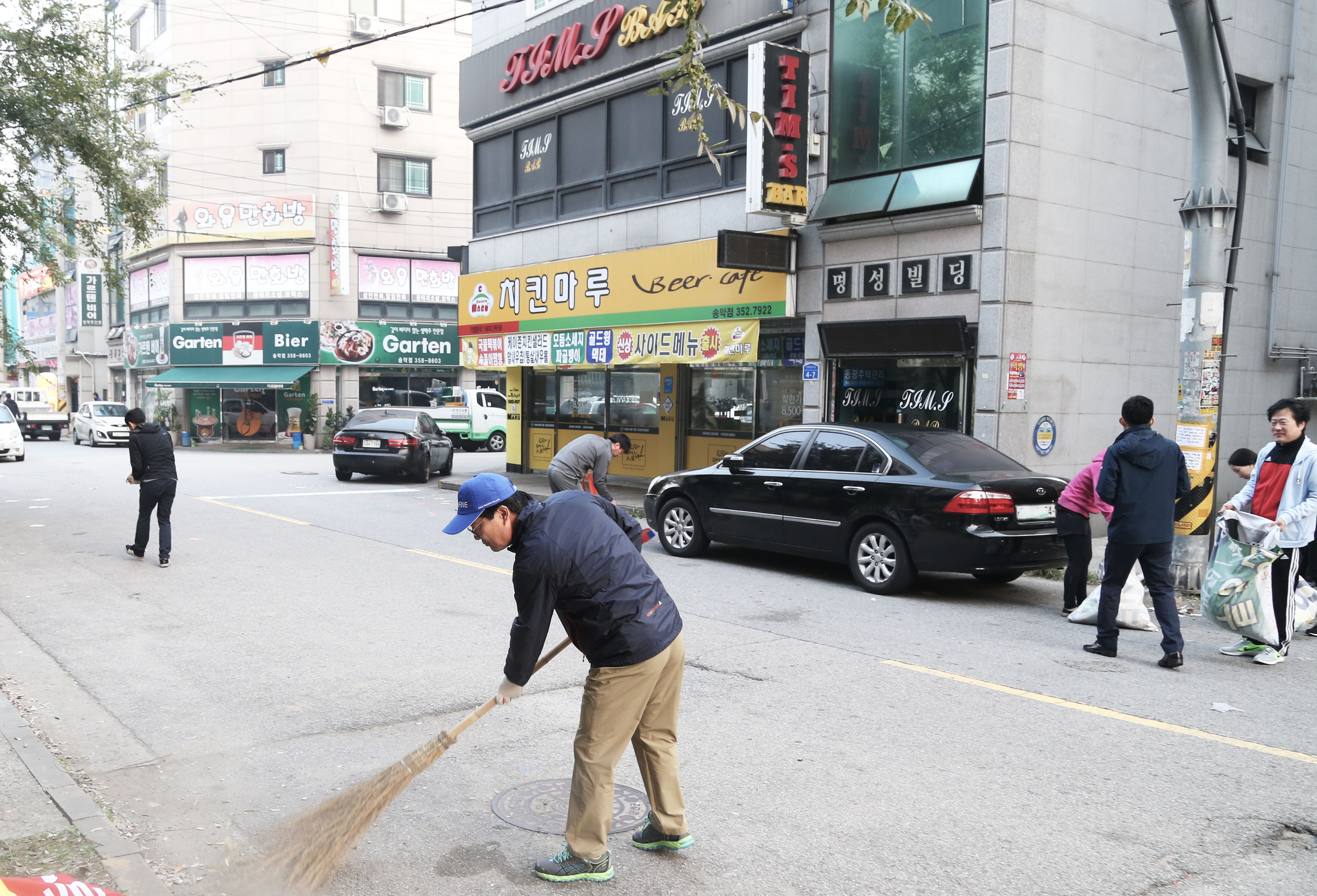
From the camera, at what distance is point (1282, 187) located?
15438 millimetres

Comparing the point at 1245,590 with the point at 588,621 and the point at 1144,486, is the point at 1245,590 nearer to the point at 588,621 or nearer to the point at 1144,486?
the point at 1144,486

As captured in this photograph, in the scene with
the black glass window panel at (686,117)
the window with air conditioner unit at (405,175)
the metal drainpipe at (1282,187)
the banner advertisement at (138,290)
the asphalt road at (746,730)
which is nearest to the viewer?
the asphalt road at (746,730)

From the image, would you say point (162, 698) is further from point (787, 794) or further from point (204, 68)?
point (204, 68)

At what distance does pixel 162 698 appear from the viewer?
20.1 ft

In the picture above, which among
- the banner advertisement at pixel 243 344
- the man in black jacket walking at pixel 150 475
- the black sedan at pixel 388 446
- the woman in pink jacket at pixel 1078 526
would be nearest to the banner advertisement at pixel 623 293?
the black sedan at pixel 388 446

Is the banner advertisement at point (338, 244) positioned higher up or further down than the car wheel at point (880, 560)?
higher up

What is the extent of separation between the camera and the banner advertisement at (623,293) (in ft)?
51.5

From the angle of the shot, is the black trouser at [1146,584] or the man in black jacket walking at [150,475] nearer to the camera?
the black trouser at [1146,584]

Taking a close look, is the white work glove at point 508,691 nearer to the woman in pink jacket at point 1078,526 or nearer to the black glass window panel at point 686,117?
the woman in pink jacket at point 1078,526

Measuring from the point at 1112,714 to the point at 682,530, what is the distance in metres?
6.23

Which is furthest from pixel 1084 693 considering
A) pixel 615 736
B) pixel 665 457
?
pixel 665 457

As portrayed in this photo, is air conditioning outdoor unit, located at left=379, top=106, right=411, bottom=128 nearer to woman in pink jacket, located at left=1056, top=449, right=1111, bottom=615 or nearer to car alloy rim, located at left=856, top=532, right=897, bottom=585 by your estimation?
car alloy rim, located at left=856, top=532, right=897, bottom=585

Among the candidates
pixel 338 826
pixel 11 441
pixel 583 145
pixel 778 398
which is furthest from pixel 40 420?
pixel 338 826

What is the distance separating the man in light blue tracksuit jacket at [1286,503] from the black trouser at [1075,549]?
53.1 inches
